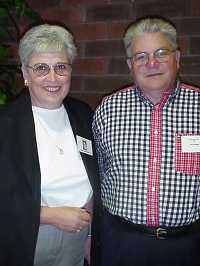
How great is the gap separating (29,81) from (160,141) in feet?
2.25

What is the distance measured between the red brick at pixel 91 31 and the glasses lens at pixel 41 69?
0.97m

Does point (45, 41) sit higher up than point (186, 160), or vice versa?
point (45, 41)

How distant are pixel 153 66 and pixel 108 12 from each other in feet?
3.11

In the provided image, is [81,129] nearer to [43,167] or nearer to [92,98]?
[43,167]

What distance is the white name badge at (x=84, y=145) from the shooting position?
5.79 feet

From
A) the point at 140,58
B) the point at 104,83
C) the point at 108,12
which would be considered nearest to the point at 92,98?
the point at 104,83

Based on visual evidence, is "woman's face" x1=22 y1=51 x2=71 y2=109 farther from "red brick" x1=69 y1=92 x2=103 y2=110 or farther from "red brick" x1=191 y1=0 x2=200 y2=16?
"red brick" x1=191 y1=0 x2=200 y2=16

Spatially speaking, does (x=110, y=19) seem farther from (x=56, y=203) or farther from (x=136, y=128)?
(x=56, y=203)

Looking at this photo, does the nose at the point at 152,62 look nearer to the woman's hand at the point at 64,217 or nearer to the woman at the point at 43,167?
the woman at the point at 43,167

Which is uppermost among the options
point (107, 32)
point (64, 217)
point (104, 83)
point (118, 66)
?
point (107, 32)

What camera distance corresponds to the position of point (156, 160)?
1669mm

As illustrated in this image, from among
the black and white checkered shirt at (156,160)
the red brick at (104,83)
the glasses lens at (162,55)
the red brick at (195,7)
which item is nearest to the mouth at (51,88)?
the black and white checkered shirt at (156,160)

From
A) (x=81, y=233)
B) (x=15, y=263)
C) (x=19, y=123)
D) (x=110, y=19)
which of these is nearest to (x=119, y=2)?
(x=110, y=19)

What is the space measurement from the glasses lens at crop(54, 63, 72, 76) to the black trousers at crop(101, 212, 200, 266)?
30.4 inches
